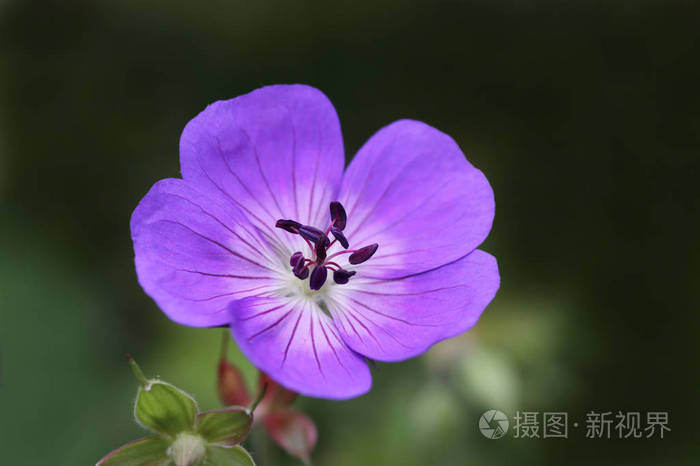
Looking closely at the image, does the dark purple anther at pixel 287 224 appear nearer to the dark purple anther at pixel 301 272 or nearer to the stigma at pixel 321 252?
the stigma at pixel 321 252

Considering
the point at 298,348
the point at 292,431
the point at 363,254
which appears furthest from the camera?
the point at 363,254

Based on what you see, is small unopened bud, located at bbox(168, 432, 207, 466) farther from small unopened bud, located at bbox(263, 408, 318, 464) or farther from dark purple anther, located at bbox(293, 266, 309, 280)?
dark purple anther, located at bbox(293, 266, 309, 280)

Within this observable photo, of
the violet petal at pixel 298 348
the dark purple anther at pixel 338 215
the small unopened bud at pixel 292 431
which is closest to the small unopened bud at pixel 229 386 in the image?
the small unopened bud at pixel 292 431

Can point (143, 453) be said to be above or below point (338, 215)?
below

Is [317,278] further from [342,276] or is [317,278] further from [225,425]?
[225,425]

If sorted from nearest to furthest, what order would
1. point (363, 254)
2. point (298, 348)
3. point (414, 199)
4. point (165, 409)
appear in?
point (165, 409)
point (298, 348)
point (363, 254)
point (414, 199)

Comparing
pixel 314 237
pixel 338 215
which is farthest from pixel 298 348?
pixel 338 215

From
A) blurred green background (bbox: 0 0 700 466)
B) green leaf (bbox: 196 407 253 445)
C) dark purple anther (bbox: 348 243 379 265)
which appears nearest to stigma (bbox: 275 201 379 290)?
dark purple anther (bbox: 348 243 379 265)

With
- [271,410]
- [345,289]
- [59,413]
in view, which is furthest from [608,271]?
[59,413]
